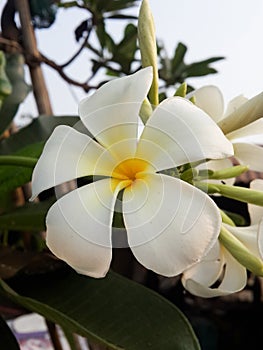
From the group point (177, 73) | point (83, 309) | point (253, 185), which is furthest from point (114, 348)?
point (177, 73)

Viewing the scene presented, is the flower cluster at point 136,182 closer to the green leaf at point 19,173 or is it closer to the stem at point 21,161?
the stem at point 21,161

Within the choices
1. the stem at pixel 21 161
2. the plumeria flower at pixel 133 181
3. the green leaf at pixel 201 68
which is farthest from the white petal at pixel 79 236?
the green leaf at pixel 201 68

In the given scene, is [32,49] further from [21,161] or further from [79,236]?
[79,236]

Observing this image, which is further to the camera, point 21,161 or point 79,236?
point 21,161

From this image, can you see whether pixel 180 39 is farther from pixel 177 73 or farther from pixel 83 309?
pixel 83 309

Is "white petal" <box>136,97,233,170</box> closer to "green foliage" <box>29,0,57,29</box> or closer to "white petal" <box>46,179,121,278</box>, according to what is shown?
"white petal" <box>46,179,121,278</box>

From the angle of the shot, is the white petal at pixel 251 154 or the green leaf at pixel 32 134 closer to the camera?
the white petal at pixel 251 154

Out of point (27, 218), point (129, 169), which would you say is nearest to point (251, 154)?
point (129, 169)
